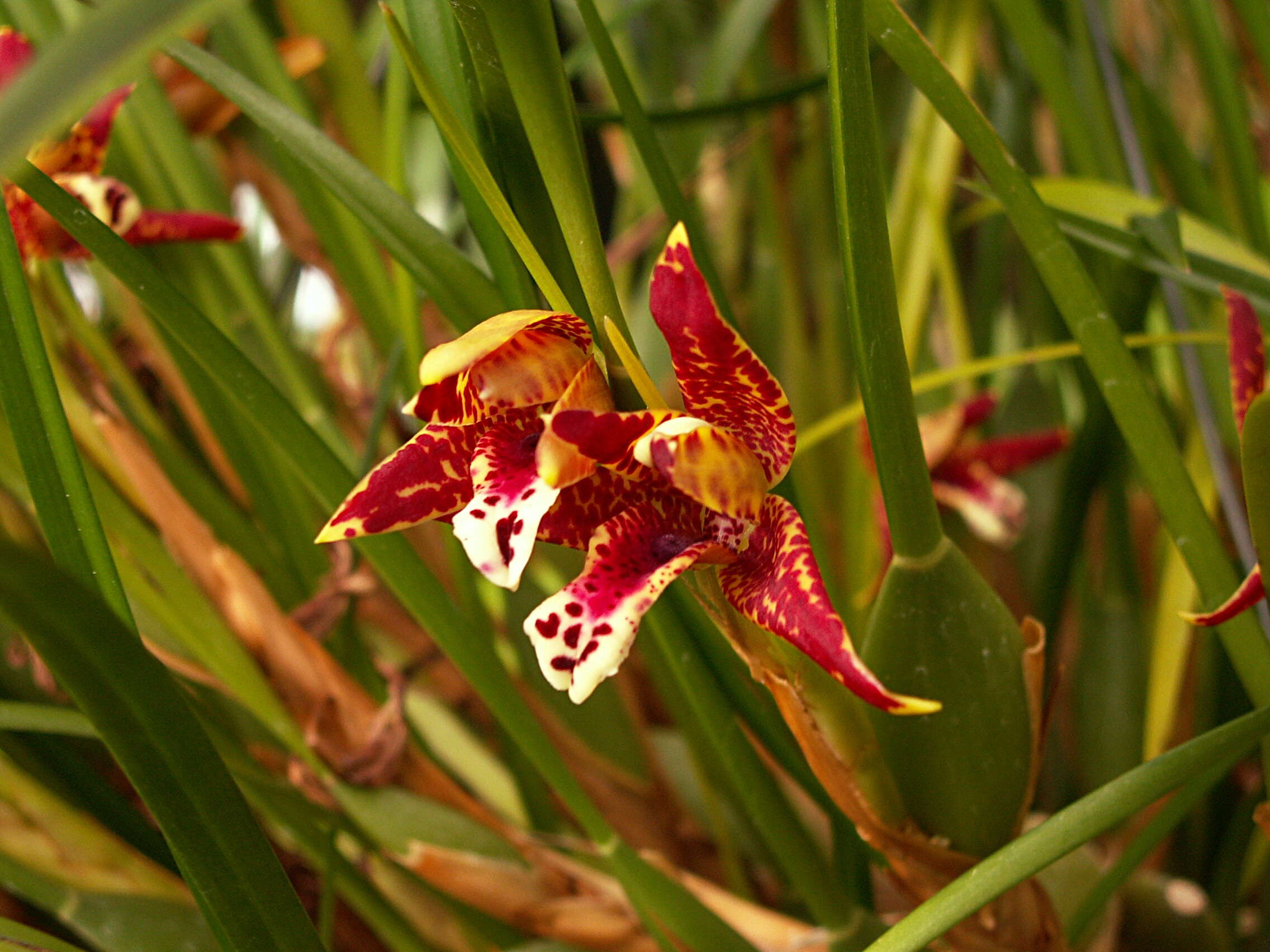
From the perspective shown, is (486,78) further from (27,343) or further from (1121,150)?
(1121,150)

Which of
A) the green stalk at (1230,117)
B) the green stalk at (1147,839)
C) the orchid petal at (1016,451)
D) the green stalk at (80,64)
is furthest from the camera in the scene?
the orchid petal at (1016,451)

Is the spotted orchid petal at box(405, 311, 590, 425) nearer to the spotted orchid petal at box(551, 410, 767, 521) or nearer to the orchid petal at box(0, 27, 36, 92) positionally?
the spotted orchid petal at box(551, 410, 767, 521)

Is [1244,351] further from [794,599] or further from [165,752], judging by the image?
[165,752]

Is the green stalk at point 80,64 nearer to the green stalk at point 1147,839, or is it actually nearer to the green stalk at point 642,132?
the green stalk at point 642,132

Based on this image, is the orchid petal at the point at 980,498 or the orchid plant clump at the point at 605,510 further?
the orchid petal at the point at 980,498

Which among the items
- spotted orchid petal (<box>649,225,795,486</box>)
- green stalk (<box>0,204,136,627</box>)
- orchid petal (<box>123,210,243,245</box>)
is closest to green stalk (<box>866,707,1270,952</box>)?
spotted orchid petal (<box>649,225,795,486</box>)

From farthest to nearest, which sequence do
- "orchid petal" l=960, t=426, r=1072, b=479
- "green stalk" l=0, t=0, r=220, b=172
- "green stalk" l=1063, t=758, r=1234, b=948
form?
"orchid petal" l=960, t=426, r=1072, b=479
"green stalk" l=1063, t=758, r=1234, b=948
"green stalk" l=0, t=0, r=220, b=172

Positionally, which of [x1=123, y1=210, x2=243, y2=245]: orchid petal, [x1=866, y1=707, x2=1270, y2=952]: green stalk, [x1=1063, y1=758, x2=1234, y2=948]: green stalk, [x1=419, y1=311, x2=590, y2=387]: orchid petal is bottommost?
[x1=1063, y1=758, x2=1234, y2=948]: green stalk

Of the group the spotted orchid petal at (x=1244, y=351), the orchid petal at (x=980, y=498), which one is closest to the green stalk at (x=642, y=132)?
the spotted orchid petal at (x=1244, y=351)
